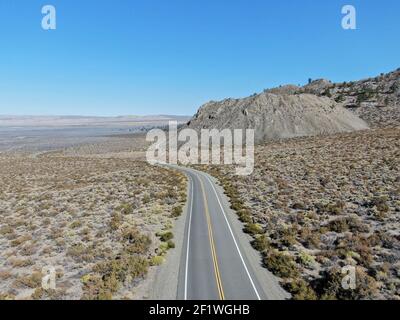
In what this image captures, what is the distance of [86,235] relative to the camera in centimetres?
2828

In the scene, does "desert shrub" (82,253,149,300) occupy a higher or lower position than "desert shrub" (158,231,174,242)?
lower

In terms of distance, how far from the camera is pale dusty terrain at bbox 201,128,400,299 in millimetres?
19453

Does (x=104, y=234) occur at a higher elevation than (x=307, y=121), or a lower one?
lower

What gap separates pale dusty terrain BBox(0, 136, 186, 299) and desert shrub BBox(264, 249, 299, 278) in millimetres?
→ 7411

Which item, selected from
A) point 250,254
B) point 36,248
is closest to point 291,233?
point 250,254

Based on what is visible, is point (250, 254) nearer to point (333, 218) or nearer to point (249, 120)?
point (333, 218)

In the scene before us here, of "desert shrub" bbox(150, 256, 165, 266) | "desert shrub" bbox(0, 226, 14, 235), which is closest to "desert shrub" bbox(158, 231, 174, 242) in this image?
"desert shrub" bbox(150, 256, 165, 266)

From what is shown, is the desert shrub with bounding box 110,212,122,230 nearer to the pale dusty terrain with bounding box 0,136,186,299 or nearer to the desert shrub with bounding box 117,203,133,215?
the pale dusty terrain with bounding box 0,136,186,299

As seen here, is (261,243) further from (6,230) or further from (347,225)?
(6,230)

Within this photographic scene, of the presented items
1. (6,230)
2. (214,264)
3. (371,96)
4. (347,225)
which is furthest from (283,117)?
(214,264)

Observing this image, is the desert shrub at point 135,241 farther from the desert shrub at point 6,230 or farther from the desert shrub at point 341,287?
the desert shrub at point 341,287

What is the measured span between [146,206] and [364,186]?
1018 inches

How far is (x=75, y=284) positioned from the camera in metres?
19.8

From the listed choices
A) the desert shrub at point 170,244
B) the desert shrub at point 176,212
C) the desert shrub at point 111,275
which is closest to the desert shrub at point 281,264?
the desert shrub at point 170,244
